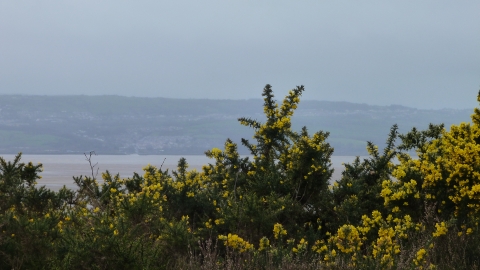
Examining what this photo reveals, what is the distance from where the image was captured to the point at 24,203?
790 cm

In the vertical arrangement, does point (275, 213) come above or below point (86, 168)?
above

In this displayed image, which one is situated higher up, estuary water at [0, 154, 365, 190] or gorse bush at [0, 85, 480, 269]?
gorse bush at [0, 85, 480, 269]

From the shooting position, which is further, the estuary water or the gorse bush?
the estuary water

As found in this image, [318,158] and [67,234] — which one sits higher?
[318,158]

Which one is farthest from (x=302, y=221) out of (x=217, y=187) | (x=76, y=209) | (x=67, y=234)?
(x=67, y=234)

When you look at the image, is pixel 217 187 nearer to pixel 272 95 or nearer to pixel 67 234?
pixel 272 95

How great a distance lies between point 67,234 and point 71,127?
332ft

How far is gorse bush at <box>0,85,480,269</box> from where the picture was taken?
5859 millimetres

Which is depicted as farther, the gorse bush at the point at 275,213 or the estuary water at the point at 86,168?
the estuary water at the point at 86,168

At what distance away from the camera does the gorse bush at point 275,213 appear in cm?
586

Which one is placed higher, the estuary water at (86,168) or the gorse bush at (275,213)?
the gorse bush at (275,213)

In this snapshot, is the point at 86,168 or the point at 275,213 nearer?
the point at 275,213

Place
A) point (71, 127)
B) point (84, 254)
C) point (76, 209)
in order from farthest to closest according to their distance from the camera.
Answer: point (71, 127)
point (76, 209)
point (84, 254)

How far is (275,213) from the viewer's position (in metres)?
7.39
